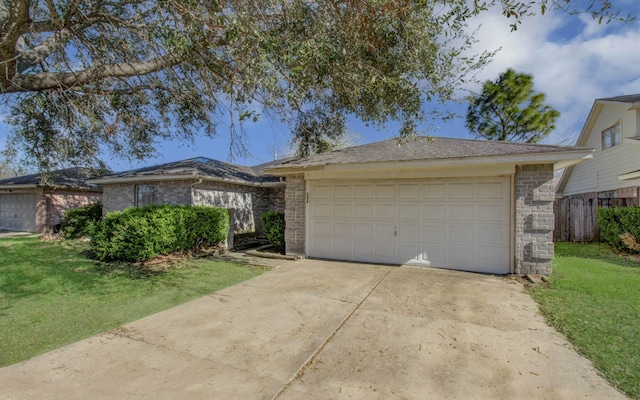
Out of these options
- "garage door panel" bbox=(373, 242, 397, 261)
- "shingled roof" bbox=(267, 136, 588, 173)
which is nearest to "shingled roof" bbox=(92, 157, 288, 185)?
"shingled roof" bbox=(267, 136, 588, 173)

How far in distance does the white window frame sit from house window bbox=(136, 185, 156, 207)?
778 inches

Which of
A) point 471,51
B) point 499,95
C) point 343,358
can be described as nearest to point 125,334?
point 343,358

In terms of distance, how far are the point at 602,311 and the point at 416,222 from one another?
399 centimetres

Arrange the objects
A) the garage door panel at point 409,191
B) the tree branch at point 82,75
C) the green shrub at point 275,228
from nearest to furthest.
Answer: the tree branch at point 82,75 < the garage door panel at point 409,191 < the green shrub at point 275,228

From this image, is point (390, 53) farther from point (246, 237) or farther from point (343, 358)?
point (246, 237)

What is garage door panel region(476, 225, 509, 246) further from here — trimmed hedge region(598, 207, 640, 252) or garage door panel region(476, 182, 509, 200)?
trimmed hedge region(598, 207, 640, 252)

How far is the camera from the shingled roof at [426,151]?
6.87m

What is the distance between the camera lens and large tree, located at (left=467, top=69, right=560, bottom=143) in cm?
1859

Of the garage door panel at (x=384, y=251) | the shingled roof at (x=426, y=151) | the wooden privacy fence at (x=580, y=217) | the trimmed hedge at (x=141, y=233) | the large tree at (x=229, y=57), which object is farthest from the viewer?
the wooden privacy fence at (x=580, y=217)

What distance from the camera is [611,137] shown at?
13.6 m

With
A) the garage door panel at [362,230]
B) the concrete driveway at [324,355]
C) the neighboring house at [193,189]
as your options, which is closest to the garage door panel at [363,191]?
the garage door panel at [362,230]

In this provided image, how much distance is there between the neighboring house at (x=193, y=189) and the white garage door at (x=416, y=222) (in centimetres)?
437

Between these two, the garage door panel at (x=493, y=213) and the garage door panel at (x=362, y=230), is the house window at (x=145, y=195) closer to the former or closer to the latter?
the garage door panel at (x=362, y=230)

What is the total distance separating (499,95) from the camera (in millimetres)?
18922
